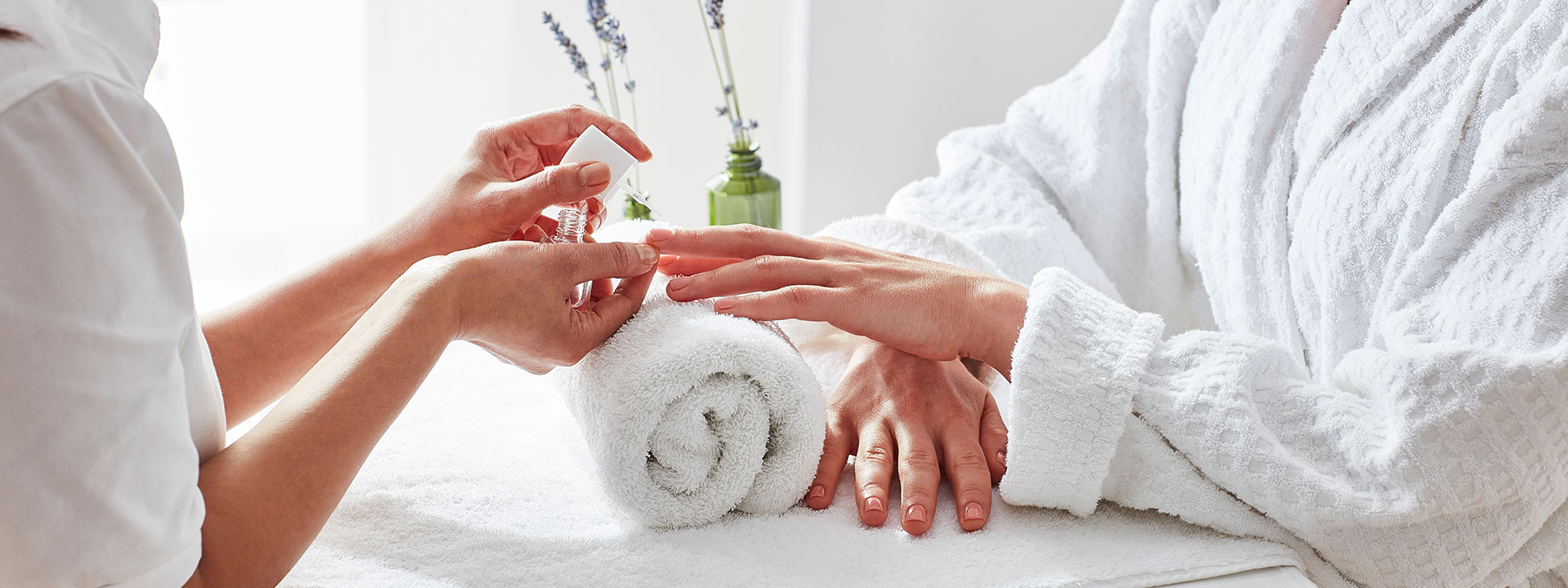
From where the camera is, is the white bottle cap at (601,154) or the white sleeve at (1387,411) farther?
the white bottle cap at (601,154)

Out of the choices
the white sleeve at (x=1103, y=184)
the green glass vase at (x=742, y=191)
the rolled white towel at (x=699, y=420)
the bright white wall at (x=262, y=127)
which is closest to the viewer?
the rolled white towel at (x=699, y=420)

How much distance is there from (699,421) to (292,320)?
1.10ft

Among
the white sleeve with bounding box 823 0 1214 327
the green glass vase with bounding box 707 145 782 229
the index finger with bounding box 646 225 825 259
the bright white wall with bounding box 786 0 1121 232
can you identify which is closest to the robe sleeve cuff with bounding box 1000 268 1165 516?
the index finger with bounding box 646 225 825 259

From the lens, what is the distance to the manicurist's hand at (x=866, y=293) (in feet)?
2.47

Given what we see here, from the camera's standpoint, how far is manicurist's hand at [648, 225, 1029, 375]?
2.47 feet

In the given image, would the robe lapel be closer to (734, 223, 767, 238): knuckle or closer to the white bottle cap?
(734, 223, 767, 238): knuckle

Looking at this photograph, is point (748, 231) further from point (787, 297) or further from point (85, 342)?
point (85, 342)

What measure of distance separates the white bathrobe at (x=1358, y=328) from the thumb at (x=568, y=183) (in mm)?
294

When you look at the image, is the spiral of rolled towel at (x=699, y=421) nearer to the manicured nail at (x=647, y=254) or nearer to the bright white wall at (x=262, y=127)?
the manicured nail at (x=647, y=254)

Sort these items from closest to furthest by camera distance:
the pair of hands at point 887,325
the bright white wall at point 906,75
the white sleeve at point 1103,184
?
1. the pair of hands at point 887,325
2. the white sleeve at point 1103,184
3. the bright white wall at point 906,75

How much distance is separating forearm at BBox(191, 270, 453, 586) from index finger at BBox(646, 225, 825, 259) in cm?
23

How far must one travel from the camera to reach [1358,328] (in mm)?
797

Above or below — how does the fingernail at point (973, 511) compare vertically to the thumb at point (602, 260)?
below

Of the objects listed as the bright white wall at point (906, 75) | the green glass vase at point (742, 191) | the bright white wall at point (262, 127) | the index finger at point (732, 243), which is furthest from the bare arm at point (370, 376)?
the bright white wall at point (262, 127)
